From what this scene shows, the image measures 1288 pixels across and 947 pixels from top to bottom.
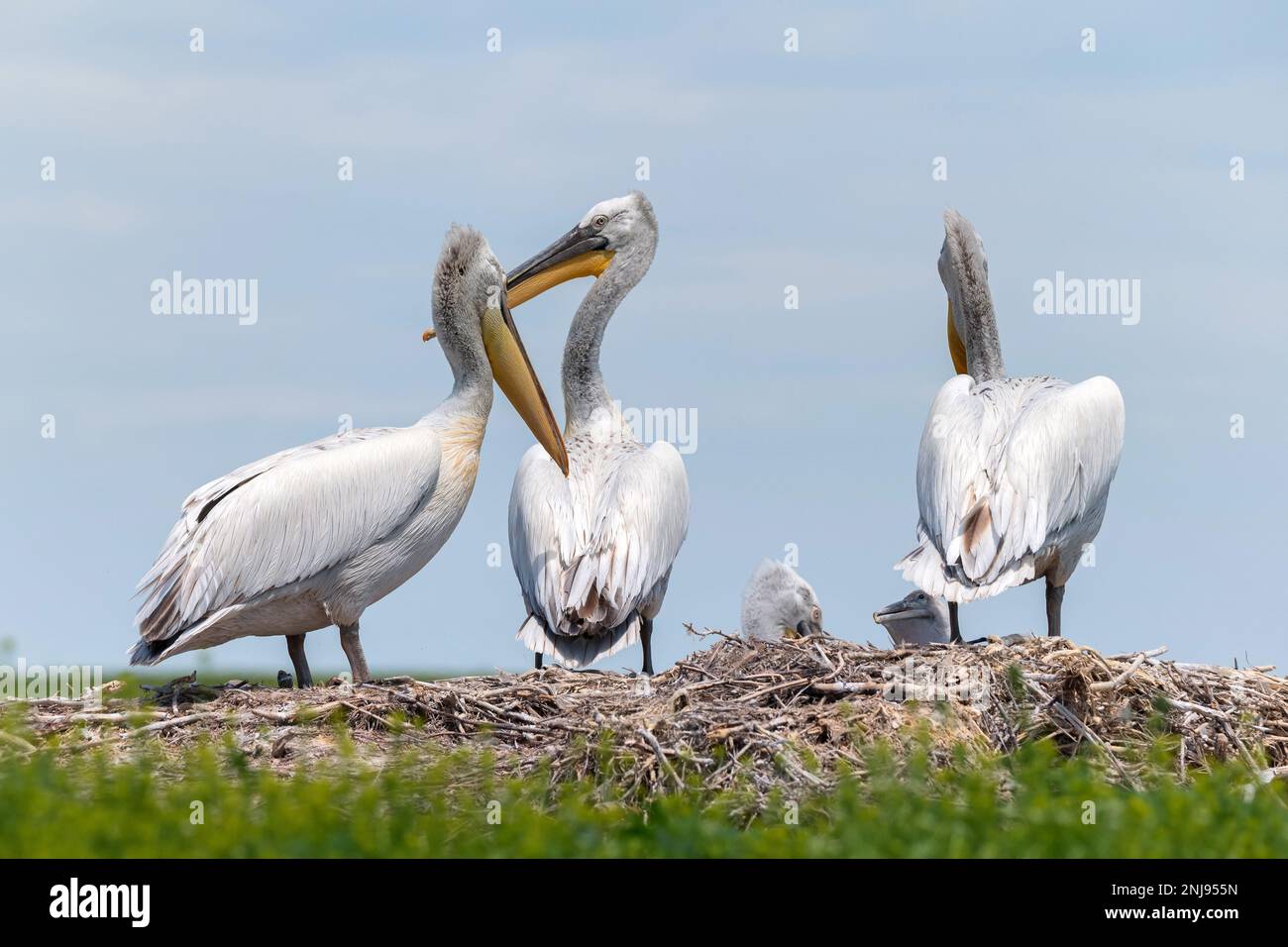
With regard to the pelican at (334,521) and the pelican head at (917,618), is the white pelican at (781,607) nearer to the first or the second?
the pelican head at (917,618)

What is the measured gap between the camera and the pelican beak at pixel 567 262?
1111 cm

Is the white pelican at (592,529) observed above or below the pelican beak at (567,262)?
below

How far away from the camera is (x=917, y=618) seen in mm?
9297

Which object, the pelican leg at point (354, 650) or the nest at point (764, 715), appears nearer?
the nest at point (764, 715)

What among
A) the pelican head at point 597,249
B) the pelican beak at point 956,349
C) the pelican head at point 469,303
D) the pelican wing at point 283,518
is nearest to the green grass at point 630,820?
the pelican wing at point 283,518

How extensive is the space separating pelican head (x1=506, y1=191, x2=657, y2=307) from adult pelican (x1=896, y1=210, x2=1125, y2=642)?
2.87 metres

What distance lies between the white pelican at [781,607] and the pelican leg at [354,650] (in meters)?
2.19

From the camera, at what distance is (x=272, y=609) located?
7969 mm

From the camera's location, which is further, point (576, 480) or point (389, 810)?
point (576, 480)
